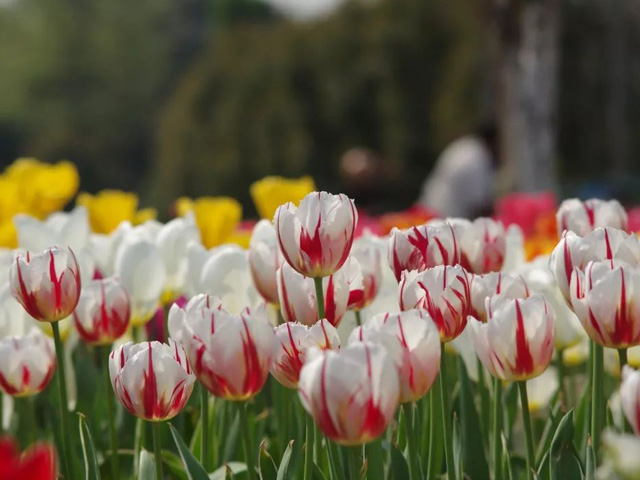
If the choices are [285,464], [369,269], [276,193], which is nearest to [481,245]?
[369,269]

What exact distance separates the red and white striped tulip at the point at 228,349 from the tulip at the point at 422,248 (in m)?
0.21

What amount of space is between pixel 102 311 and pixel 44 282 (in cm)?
20

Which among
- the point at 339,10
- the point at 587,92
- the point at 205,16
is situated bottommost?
the point at 587,92

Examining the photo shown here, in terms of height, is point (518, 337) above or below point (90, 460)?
above

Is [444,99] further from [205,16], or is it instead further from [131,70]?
[205,16]

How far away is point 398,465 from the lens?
1.01 metres

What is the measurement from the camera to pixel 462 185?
5.46m

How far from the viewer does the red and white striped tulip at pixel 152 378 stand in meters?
0.90

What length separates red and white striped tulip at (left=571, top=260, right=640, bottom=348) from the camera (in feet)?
2.85

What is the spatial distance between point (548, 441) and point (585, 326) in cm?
31

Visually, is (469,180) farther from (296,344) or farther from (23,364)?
(296,344)

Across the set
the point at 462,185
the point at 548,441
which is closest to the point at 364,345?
the point at 548,441

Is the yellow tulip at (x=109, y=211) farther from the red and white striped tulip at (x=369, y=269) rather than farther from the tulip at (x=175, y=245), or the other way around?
the red and white striped tulip at (x=369, y=269)

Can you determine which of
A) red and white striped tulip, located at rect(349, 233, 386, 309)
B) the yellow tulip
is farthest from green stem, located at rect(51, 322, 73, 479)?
the yellow tulip
